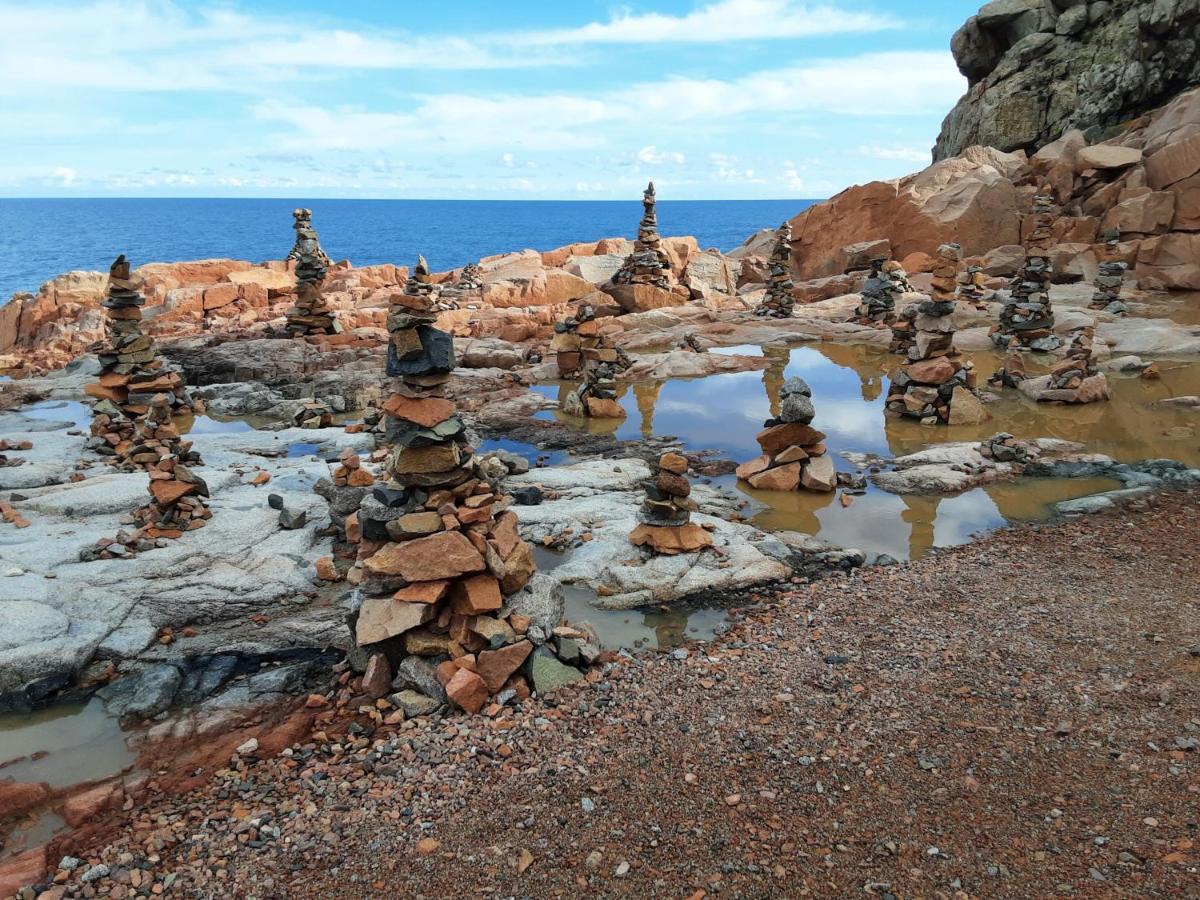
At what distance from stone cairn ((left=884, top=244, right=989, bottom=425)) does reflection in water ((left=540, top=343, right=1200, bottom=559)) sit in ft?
1.54

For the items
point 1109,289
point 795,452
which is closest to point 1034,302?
point 1109,289

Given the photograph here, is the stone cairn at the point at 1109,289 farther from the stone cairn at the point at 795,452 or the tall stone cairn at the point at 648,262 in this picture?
the stone cairn at the point at 795,452

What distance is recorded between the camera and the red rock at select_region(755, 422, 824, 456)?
16328 millimetres

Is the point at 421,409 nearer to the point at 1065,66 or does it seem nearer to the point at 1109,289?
the point at 1109,289

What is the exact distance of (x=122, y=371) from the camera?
62.5 ft

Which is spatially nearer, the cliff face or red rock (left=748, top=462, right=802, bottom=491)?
red rock (left=748, top=462, right=802, bottom=491)

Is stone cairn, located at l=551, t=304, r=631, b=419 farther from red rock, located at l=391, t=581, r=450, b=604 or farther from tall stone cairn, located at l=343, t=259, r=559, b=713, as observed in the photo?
red rock, located at l=391, t=581, r=450, b=604

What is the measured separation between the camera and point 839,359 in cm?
2977

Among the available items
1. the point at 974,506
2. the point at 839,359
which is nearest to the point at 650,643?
the point at 974,506

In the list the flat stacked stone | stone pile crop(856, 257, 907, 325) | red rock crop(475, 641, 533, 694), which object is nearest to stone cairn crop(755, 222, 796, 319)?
stone pile crop(856, 257, 907, 325)

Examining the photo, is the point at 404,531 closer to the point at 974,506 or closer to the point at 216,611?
the point at 216,611

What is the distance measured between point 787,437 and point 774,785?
33.0ft

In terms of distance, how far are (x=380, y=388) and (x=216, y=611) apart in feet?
47.5

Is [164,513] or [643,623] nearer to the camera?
[643,623]
